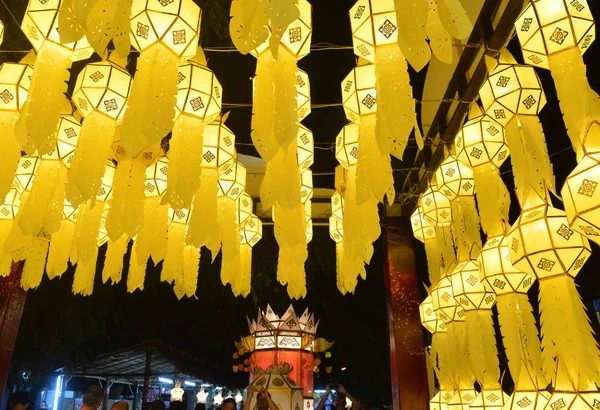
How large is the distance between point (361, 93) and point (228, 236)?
1.30 m

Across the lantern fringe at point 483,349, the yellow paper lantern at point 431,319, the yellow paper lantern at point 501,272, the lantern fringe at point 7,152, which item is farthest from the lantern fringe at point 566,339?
the lantern fringe at point 7,152

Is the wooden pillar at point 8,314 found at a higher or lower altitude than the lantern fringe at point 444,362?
higher

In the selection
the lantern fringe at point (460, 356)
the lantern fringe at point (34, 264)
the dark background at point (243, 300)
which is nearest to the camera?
the lantern fringe at point (34, 264)

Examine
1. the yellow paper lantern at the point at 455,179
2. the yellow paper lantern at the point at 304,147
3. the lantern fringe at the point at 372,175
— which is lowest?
the lantern fringe at the point at 372,175

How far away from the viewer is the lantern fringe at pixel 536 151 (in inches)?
111

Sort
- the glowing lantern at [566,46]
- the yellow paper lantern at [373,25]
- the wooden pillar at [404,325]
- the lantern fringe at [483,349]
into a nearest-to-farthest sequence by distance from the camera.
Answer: the glowing lantern at [566,46] < the yellow paper lantern at [373,25] < the lantern fringe at [483,349] < the wooden pillar at [404,325]

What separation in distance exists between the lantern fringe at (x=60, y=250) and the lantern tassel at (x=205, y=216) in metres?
1.21

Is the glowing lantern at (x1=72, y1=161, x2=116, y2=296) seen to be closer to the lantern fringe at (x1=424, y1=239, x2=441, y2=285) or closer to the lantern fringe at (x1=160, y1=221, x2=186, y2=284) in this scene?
the lantern fringe at (x1=160, y1=221, x2=186, y2=284)

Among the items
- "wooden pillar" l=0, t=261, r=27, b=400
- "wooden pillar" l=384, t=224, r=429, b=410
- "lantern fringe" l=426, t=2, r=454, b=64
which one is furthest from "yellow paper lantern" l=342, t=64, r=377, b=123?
"wooden pillar" l=0, t=261, r=27, b=400

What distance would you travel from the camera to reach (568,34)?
99.4 inches

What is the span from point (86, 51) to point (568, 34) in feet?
8.65

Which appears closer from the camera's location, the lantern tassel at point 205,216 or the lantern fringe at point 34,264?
the lantern tassel at point 205,216

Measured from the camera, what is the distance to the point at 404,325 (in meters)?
6.07

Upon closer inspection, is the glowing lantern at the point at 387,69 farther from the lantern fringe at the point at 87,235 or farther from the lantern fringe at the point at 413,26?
the lantern fringe at the point at 87,235
